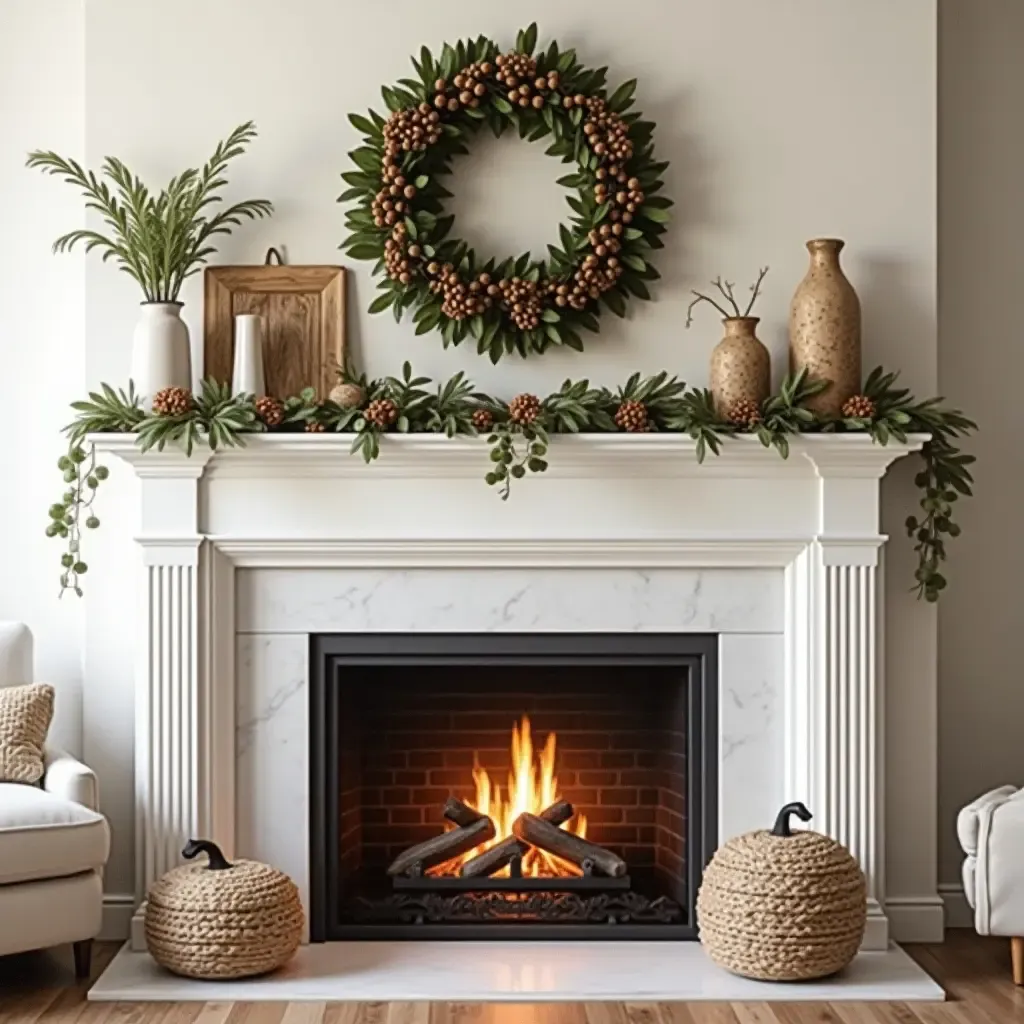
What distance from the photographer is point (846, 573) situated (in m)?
3.99

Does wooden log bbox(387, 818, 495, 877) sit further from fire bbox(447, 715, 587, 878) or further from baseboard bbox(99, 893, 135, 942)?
baseboard bbox(99, 893, 135, 942)

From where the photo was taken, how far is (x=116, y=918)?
13.6ft

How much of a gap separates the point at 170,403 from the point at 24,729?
880 mm

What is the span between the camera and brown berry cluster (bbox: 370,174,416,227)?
157 inches

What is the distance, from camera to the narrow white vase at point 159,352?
393cm

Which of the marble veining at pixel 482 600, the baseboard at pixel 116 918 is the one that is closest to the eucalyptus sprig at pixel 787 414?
the marble veining at pixel 482 600

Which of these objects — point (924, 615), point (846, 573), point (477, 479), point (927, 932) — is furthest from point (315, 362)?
Answer: point (927, 932)

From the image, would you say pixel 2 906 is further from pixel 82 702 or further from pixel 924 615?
pixel 924 615

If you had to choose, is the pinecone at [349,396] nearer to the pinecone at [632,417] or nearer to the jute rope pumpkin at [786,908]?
the pinecone at [632,417]

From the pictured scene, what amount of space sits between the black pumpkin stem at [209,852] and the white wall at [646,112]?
4.12 ft

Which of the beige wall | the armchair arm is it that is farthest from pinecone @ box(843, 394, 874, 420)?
the armchair arm

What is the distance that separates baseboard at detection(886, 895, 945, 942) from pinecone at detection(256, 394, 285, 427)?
200 centimetres

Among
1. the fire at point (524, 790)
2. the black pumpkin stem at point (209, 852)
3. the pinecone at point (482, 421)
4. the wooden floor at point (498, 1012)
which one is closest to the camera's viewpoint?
the wooden floor at point (498, 1012)

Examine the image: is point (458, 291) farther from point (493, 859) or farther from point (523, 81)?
point (493, 859)
